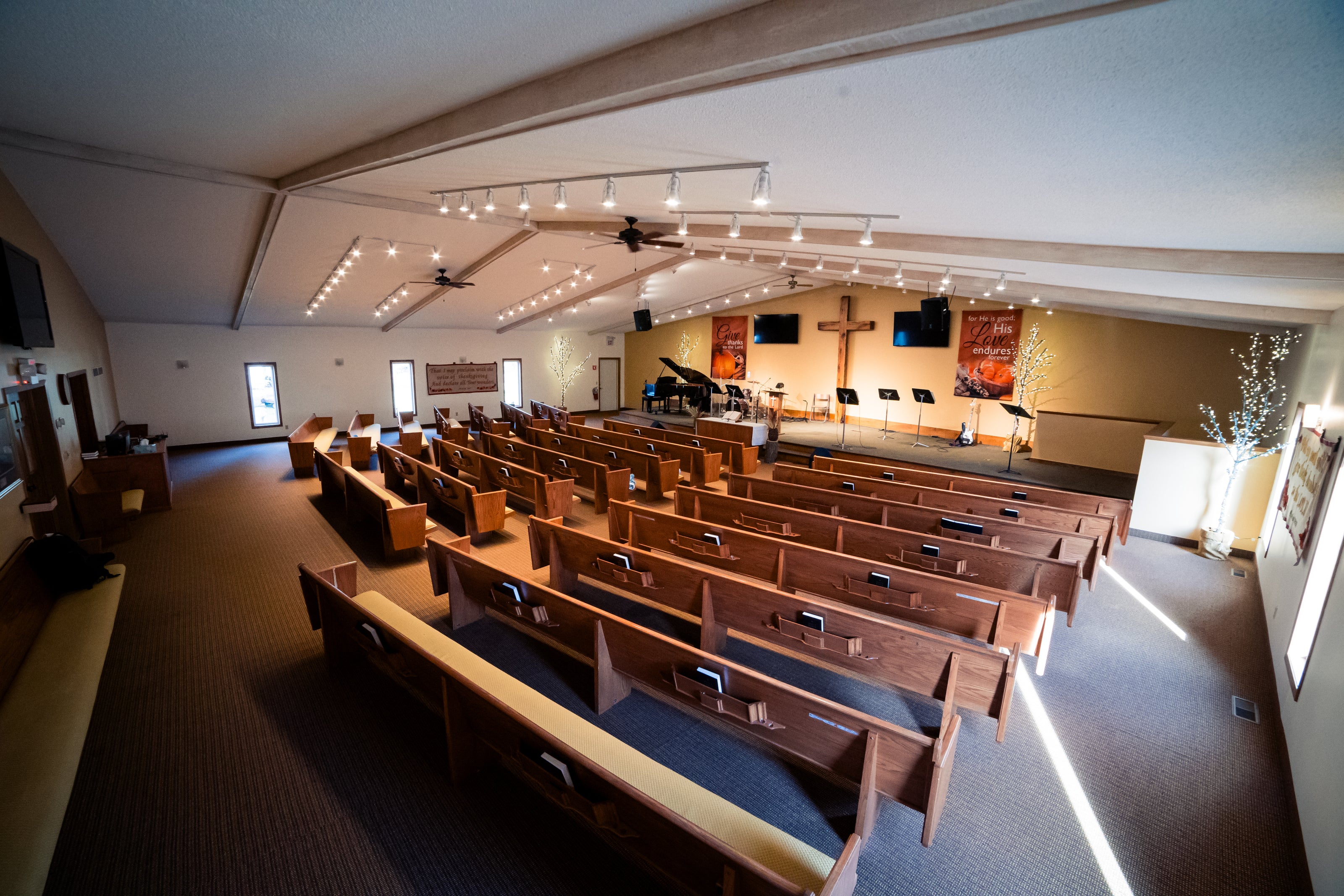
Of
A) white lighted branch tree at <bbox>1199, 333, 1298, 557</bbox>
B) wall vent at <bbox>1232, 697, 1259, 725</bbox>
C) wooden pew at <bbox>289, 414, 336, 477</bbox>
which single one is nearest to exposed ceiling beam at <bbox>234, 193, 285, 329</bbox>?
wooden pew at <bbox>289, 414, 336, 477</bbox>

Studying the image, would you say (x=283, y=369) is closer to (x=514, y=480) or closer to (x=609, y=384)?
(x=609, y=384)

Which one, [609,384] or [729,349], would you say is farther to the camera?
[609,384]

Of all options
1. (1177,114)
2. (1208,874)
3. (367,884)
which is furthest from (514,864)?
(1177,114)

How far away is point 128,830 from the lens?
6.59 ft

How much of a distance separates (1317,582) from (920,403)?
340 inches

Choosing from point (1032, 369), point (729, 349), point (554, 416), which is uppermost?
point (729, 349)

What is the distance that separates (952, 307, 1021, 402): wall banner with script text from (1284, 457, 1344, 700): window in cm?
793

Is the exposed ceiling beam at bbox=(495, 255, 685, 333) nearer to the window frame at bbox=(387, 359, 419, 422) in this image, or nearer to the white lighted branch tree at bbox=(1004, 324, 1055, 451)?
the window frame at bbox=(387, 359, 419, 422)

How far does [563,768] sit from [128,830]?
6.06 feet

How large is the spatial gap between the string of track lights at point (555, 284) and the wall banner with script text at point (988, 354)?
7683mm

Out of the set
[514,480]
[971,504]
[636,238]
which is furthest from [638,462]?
[971,504]

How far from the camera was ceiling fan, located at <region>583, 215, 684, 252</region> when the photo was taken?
6152 mm

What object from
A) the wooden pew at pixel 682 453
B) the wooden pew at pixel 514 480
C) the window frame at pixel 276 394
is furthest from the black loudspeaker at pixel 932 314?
the window frame at pixel 276 394

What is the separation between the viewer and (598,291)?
39.0 feet
